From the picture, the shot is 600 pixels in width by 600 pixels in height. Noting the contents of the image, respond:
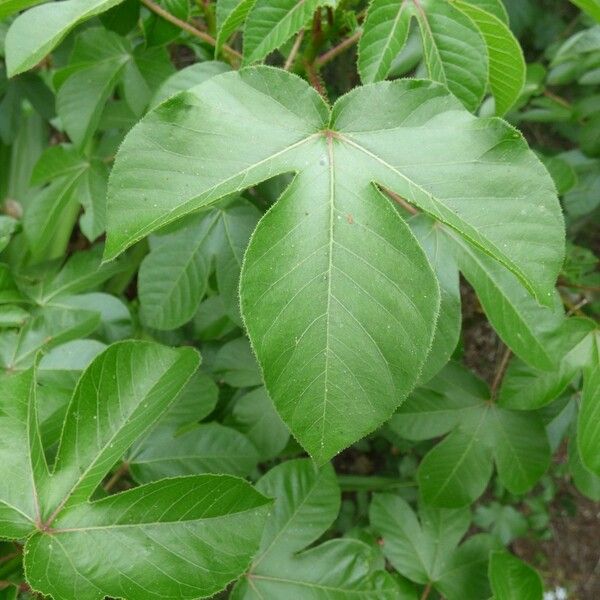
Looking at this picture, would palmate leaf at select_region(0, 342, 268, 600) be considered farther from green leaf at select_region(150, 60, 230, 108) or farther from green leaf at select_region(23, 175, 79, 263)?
green leaf at select_region(23, 175, 79, 263)

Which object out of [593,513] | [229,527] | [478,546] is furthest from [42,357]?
[593,513]

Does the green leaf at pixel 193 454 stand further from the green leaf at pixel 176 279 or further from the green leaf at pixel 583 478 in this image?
the green leaf at pixel 583 478

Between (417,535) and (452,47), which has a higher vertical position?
(452,47)

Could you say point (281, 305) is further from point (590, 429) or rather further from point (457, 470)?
point (457, 470)

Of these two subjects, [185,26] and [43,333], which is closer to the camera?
[185,26]

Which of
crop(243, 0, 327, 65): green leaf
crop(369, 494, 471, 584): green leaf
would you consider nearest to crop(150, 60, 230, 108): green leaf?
crop(243, 0, 327, 65): green leaf

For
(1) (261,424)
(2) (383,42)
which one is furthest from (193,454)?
(2) (383,42)

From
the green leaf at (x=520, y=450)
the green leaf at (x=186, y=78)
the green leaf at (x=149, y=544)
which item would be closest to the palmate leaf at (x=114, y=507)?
the green leaf at (x=149, y=544)
